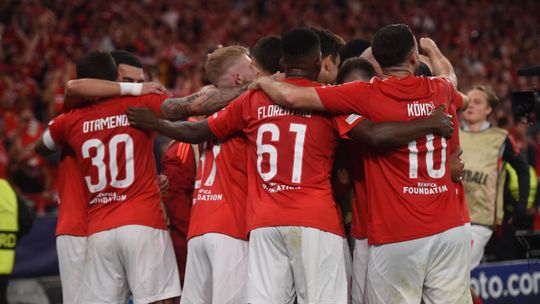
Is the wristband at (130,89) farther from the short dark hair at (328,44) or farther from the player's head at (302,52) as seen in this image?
the short dark hair at (328,44)

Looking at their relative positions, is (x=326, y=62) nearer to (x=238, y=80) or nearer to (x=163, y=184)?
(x=238, y=80)

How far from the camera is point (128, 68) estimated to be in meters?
6.51

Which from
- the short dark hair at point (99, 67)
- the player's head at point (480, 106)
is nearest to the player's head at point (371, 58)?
the short dark hair at point (99, 67)

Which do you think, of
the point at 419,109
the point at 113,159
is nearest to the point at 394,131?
the point at 419,109

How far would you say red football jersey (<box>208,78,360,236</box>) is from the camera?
5027 mm

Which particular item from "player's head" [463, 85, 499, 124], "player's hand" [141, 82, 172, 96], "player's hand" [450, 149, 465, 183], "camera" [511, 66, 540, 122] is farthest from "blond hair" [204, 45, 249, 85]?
"player's head" [463, 85, 499, 124]

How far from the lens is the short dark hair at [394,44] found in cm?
506

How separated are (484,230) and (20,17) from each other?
9.46 meters

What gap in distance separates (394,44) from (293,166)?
966 mm

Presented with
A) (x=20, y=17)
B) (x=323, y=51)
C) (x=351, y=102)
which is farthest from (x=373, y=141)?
(x=20, y=17)

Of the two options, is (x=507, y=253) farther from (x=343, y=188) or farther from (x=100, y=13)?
(x=100, y=13)

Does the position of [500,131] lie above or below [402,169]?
above

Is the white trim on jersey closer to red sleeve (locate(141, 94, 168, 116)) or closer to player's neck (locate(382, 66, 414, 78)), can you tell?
red sleeve (locate(141, 94, 168, 116))

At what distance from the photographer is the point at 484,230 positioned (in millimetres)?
8016
